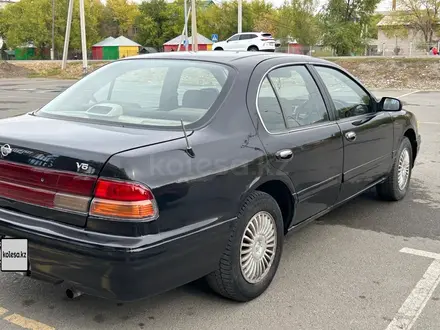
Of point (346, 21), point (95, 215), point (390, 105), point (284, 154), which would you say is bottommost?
point (95, 215)

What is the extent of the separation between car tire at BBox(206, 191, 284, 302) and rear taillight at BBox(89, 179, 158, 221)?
0.66 metres

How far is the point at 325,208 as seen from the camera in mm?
4297

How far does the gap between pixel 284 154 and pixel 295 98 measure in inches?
25.6

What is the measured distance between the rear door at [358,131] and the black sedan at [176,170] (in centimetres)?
2

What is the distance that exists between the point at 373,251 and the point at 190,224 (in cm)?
209

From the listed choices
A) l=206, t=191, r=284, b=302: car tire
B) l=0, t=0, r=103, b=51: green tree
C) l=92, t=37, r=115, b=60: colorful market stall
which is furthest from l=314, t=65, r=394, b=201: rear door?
l=0, t=0, r=103, b=51: green tree

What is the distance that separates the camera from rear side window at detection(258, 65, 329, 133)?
384cm

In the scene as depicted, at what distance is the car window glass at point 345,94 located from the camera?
451cm

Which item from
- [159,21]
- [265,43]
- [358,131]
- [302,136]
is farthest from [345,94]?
[159,21]

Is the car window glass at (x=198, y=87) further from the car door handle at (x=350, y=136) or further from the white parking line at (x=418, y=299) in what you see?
the white parking line at (x=418, y=299)

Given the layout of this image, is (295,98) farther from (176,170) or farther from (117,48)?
(117,48)

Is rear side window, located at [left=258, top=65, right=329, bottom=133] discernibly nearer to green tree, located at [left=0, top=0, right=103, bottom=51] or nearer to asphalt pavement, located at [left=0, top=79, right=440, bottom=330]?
asphalt pavement, located at [left=0, top=79, right=440, bottom=330]

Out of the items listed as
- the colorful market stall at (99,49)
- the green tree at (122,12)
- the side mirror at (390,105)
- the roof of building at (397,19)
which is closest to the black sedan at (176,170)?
the side mirror at (390,105)
